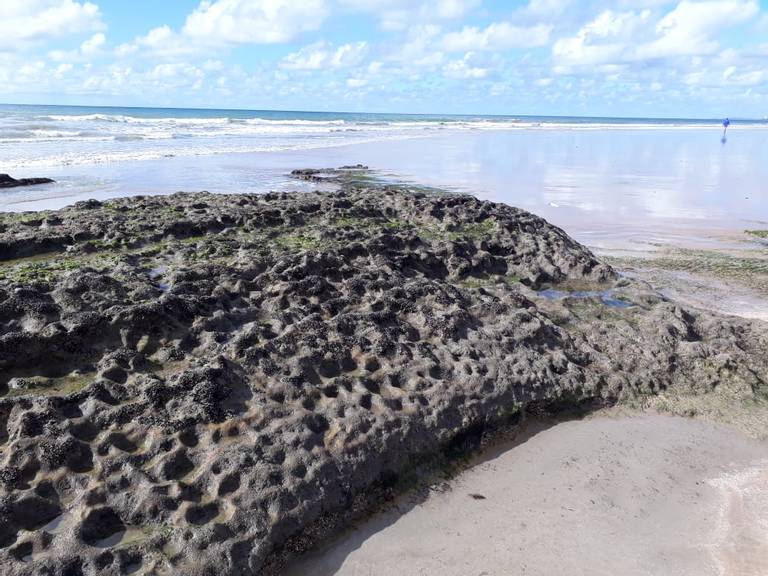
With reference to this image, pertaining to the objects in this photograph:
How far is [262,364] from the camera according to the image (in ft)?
15.7

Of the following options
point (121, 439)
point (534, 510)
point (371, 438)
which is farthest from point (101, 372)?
point (534, 510)

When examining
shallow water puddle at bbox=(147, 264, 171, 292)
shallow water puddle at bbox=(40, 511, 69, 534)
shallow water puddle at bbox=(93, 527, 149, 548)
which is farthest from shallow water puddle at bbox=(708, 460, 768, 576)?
shallow water puddle at bbox=(147, 264, 171, 292)

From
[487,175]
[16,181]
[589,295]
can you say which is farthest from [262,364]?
[487,175]

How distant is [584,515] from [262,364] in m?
2.65

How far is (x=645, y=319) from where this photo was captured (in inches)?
265

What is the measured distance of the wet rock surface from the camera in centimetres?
360

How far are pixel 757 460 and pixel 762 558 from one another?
1.36 metres

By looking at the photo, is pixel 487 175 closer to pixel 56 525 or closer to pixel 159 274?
pixel 159 274

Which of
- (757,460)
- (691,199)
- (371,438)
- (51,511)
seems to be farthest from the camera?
(691,199)

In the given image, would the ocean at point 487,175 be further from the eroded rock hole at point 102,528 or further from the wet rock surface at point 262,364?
the eroded rock hole at point 102,528

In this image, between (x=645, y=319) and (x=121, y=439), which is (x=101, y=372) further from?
(x=645, y=319)

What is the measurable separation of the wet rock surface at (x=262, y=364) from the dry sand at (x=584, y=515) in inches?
13.3

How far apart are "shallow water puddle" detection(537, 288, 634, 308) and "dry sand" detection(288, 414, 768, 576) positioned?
90.4 inches

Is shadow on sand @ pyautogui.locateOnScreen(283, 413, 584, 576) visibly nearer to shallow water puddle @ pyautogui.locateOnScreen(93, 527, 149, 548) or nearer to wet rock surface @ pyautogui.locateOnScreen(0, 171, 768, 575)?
wet rock surface @ pyautogui.locateOnScreen(0, 171, 768, 575)
